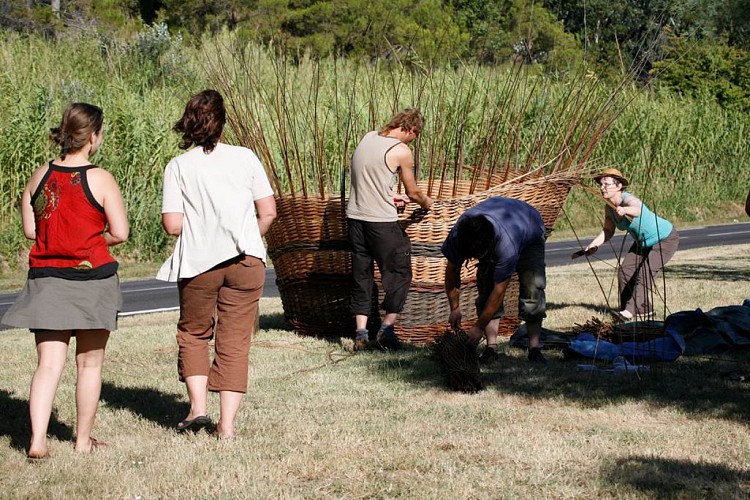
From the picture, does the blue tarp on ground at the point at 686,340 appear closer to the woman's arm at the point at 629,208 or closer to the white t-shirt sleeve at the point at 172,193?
the woman's arm at the point at 629,208

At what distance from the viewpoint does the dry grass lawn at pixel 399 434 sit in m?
4.45

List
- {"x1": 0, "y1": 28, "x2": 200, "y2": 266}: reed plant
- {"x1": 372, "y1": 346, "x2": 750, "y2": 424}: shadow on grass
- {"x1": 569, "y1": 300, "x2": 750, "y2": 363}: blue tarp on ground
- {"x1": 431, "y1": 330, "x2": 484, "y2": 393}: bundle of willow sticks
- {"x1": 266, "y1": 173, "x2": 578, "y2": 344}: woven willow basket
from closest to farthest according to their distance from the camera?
{"x1": 372, "y1": 346, "x2": 750, "y2": 424}: shadow on grass → {"x1": 431, "y1": 330, "x2": 484, "y2": 393}: bundle of willow sticks → {"x1": 569, "y1": 300, "x2": 750, "y2": 363}: blue tarp on ground → {"x1": 266, "y1": 173, "x2": 578, "y2": 344}: woven willow basket → {"x1": 0, "y1": 28, "x2": 200, "y2": 266}: reed plant

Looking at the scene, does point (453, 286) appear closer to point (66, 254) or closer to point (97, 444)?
point (97, 444)

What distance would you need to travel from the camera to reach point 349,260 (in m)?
8.47

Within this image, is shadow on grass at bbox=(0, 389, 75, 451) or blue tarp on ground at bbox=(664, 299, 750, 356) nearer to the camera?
shadow on grass at bbox=(0, 389, 75, 451)

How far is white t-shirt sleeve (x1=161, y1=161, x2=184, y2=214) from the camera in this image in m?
5.24

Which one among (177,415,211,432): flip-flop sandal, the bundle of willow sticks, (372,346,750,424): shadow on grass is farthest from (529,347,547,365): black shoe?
(177,415,211,432): flip-flop sandal

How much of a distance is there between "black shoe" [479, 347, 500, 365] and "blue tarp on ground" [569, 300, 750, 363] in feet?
1.77

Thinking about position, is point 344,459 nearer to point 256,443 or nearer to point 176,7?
point 256,443

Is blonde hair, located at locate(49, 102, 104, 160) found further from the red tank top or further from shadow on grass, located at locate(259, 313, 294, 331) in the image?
shadow on grass, located at locate(259, 313, 294, 331)

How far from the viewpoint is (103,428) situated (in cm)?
562

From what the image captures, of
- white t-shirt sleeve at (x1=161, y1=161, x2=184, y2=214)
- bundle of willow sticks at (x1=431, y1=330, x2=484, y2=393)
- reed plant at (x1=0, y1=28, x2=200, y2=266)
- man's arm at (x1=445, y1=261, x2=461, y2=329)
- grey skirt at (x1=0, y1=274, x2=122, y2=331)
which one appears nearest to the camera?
grey skirt at (x1=0, y1=274, x2=122, y2=331)

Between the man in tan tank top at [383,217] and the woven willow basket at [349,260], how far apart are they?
0.76ft

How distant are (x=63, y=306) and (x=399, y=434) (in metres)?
1.76
